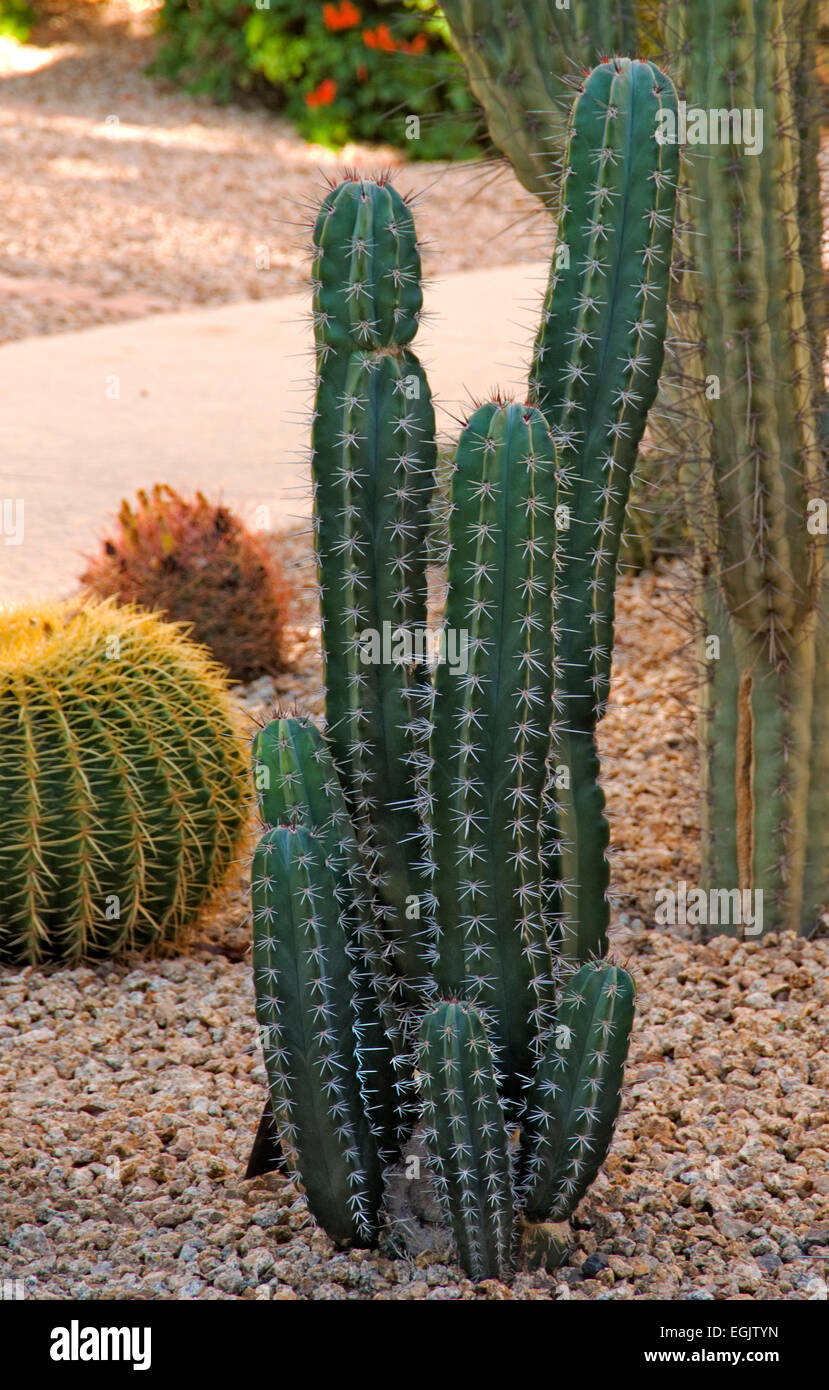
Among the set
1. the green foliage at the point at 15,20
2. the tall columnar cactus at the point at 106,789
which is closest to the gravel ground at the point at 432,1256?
the tall columnar cactus at the point at 106,789

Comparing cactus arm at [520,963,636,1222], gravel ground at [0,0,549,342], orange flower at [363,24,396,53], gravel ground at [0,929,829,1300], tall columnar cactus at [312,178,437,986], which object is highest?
orange flower at [363,24,396,53]

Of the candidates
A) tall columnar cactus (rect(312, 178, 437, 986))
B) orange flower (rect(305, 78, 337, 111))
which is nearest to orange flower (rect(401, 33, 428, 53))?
orange flower (rect(305, 78, 337, 111))

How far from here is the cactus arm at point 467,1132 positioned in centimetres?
193

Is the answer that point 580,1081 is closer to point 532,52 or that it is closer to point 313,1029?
point 313,1029

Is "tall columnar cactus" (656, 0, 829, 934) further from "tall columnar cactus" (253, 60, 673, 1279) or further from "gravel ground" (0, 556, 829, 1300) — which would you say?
"tall columnar cactus" (253, 60, 673, 1279)

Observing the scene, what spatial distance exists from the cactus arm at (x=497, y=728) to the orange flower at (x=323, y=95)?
11.9 metres

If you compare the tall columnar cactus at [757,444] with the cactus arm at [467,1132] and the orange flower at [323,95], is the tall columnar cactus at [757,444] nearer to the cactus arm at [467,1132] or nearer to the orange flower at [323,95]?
the cactus arm at [467,1132]

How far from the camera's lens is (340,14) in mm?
12492

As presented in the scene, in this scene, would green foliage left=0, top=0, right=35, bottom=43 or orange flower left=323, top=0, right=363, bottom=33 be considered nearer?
orange flower left=323, top=0, right=363, bottom=33

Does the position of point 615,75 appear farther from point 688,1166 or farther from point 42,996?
point 42,996

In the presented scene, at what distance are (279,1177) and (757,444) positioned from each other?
5.74 feet

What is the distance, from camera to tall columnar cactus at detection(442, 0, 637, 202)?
3143 millimetres

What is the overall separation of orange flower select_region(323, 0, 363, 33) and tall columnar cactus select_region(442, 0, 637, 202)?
1018cm
